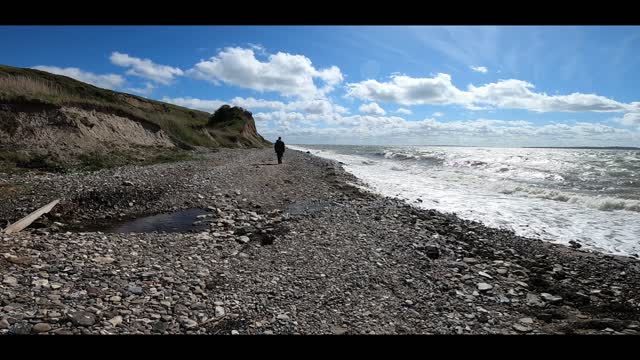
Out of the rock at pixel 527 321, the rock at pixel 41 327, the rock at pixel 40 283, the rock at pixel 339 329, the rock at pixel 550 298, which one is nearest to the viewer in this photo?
the rock at pixel 41 327

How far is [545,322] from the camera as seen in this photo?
656 centimetres

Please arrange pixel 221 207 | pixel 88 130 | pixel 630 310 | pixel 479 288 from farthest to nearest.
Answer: pixel 88 130 < pixel 221 207 < pixel 479 288 < pixel 630 310

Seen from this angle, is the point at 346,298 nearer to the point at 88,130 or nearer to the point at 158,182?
the point at 158,182

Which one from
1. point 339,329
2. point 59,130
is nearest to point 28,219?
point 339,329

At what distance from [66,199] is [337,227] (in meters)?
9.24

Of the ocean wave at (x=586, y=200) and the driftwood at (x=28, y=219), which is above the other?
the ocean wave at (x=586, y=200)

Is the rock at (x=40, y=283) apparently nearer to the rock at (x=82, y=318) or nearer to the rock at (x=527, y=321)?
the rock at (x=82, y=318)

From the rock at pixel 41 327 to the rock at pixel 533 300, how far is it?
8.30 meters

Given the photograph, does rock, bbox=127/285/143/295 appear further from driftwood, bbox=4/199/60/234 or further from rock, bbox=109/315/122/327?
driftwood, bbox=4/199/60/234

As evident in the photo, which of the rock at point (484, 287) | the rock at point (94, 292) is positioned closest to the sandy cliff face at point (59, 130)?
the rock at point (94, 292)

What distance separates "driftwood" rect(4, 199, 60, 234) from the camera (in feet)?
28.2

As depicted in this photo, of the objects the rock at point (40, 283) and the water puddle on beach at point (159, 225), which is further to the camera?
the water puddle on beach at point (159, 225)

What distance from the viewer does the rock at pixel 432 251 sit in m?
9.52

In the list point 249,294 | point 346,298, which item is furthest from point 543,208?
point 249,294
